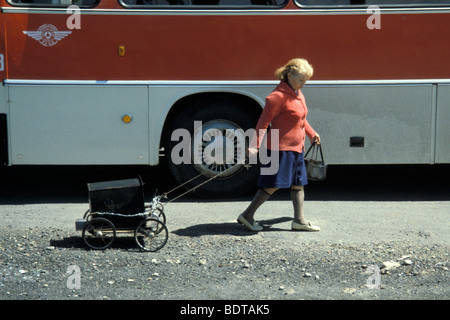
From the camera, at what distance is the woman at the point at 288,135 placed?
20.2 feet

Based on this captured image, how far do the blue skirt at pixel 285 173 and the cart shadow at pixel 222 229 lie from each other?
18.1 inches

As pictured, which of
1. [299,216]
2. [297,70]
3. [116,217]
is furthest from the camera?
[299,216]

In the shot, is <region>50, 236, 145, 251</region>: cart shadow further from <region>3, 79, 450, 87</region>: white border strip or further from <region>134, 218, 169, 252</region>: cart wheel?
<region>3, 79, 450, 87</region>: white border strip

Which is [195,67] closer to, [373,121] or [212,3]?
[212,3]

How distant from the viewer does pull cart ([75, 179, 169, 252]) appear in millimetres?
5797

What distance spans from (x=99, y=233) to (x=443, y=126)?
3921mm

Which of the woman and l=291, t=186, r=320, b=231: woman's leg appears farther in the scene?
l=291, t=186, r=320, b=231: woman's leg

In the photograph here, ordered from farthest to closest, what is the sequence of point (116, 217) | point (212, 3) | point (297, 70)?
point (212, 3) < point (297, 70) < point (116, 217)

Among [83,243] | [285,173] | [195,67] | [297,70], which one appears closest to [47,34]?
[195,67]

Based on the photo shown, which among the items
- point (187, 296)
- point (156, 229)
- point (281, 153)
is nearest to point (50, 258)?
point (156, 229)

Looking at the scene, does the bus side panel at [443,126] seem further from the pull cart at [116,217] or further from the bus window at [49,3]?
the bus window at [49,3]

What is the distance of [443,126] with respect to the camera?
7.48 meters

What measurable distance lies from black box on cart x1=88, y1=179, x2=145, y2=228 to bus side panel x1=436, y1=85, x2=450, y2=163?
3.45 m

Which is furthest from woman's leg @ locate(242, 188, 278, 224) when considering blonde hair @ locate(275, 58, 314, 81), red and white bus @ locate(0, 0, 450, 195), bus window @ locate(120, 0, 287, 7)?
bus window @ locate(120, 0, 287, 7)
